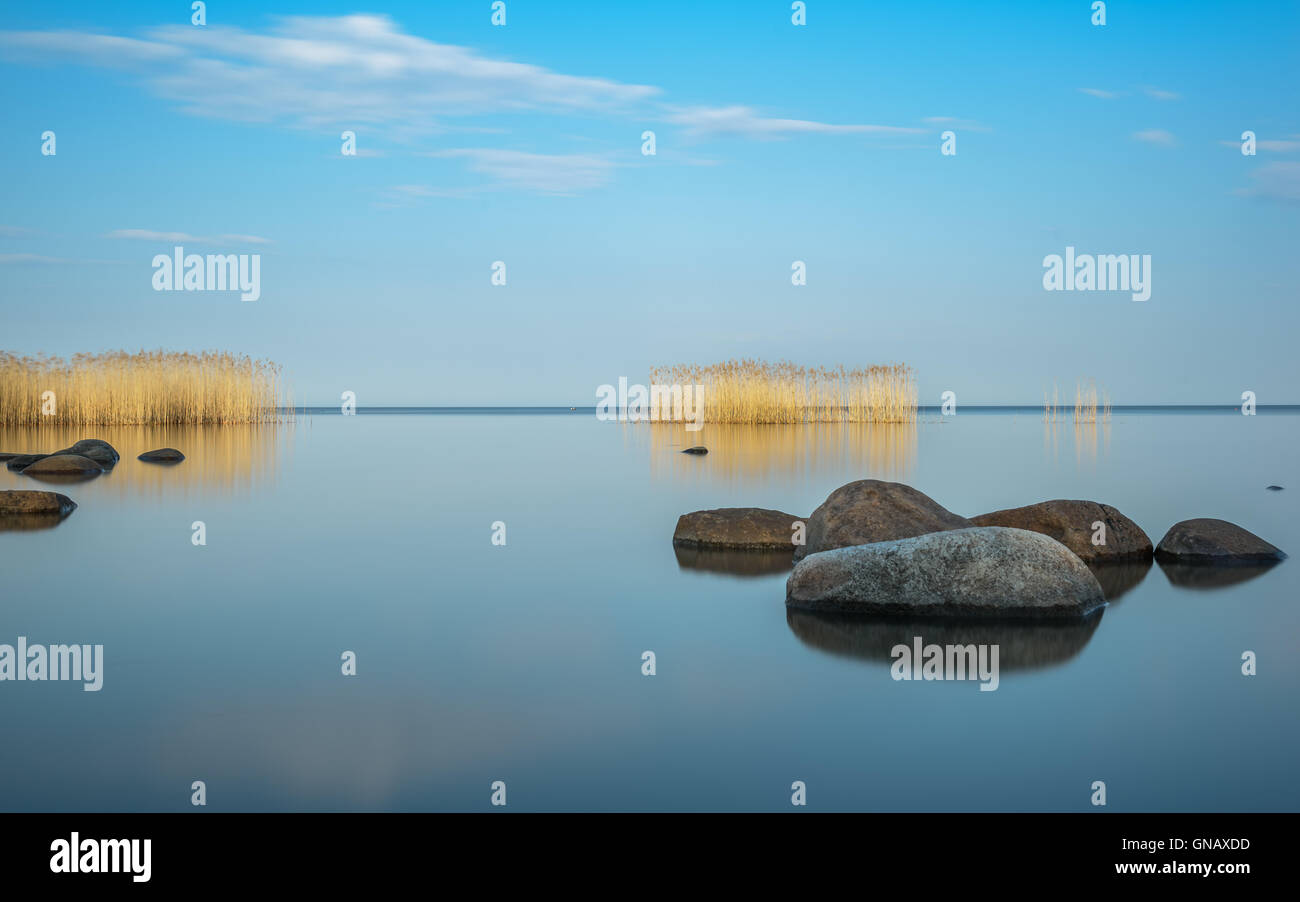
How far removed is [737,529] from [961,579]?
298cm

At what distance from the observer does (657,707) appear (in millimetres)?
4402

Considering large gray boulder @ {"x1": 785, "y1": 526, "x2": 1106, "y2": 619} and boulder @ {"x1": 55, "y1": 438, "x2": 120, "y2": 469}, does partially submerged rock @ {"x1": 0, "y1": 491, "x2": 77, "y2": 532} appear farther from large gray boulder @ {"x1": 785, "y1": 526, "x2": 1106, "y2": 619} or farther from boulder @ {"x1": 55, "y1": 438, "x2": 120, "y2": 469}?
large gray boulder @ {"x1": 785, "y1": 526, "x2": 1106, "y2": 619}

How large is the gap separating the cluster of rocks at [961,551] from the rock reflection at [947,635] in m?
Answer: 0.16

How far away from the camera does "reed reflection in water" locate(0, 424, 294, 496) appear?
13883mm

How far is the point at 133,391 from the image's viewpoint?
27797 millimetres

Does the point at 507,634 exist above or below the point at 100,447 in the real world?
below

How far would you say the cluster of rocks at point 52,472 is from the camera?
412 inches

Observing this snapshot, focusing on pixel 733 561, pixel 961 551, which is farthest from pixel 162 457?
pixel 961 551

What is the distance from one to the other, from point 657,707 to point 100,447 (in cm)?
1629

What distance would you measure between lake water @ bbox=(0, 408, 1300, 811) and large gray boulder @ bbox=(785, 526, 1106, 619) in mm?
263

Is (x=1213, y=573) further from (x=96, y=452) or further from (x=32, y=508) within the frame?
(x=96, y=452)
